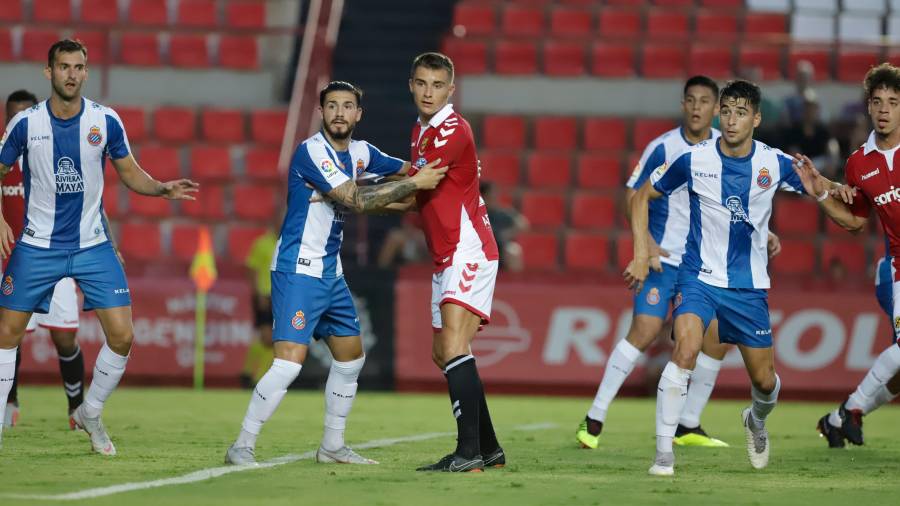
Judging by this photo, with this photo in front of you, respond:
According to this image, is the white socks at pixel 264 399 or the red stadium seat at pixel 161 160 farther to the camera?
the red stadium seat at pixel 161 160

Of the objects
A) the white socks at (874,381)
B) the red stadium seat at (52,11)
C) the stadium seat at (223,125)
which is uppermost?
the red stadium seat at (52,11)

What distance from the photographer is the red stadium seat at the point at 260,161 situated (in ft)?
63.3

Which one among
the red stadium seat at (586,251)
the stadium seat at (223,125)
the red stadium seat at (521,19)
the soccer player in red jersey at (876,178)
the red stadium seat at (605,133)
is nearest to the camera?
the soccer player in red jersey at (876,178)

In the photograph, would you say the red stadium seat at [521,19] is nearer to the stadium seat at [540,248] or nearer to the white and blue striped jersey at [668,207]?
the stadium seat at [540,248]

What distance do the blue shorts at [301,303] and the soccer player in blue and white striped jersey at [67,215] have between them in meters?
0.88

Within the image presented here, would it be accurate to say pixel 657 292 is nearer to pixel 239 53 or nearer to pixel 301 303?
pixel 301 303

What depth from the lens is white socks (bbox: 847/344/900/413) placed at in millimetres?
9992

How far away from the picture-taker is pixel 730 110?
8.16 m

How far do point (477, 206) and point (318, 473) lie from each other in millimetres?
1741

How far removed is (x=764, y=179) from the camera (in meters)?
8.26

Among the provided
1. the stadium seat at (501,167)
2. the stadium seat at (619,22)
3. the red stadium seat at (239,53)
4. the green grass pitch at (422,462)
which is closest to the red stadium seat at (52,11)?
the red stadium seat at (239,53)

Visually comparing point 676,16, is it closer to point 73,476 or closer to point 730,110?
point 730,110

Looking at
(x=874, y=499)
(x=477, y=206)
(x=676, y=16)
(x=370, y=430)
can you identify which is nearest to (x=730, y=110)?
(x=477, y=206)

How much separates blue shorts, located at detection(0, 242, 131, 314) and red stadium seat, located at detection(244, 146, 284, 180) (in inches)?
432
